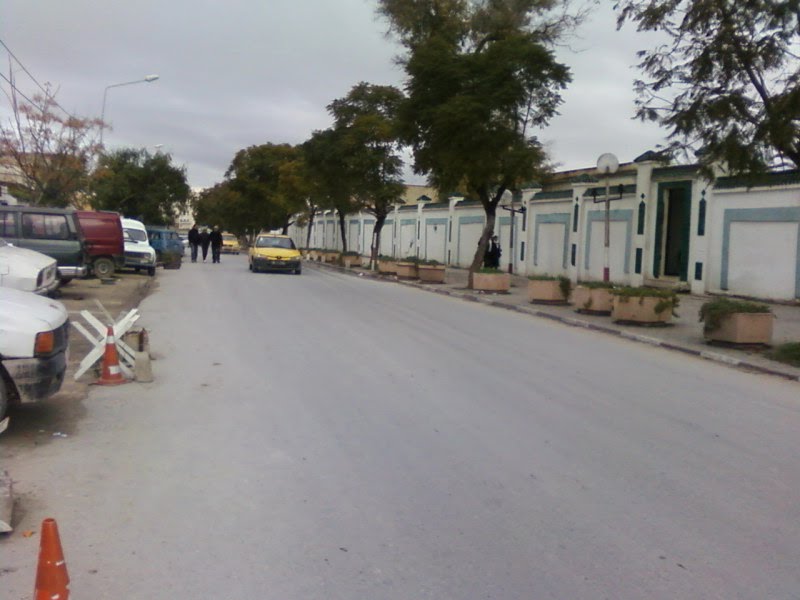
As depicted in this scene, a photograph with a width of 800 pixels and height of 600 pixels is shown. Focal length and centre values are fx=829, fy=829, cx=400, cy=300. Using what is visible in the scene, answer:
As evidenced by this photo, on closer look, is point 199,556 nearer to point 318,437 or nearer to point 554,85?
point 318,437

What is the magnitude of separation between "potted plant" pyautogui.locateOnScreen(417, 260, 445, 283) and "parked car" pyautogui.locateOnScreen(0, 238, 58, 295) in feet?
54.1

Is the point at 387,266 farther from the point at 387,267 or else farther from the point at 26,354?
the point at 26,354

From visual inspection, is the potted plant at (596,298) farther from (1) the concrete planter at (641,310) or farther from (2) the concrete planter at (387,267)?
(2) the concrete planter at (387,267)

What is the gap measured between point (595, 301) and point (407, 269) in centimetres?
1466

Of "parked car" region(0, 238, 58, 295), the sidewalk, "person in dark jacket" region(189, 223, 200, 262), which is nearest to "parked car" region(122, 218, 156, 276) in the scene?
the sidewalk

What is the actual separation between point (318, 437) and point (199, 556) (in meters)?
2.59

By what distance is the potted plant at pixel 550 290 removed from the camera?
20.4 meters

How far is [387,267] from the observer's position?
1368 inches

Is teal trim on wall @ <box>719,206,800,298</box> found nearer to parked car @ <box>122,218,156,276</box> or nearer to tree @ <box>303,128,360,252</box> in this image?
parked car @ <box>122,218,156,276</box>

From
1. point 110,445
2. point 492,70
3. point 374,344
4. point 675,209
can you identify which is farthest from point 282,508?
point 675,209

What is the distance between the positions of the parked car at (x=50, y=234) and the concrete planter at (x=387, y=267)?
669 inches

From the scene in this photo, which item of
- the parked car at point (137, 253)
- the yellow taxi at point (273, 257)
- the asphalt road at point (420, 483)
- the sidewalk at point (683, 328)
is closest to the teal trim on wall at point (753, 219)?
the sidewalk at point (683, 328)

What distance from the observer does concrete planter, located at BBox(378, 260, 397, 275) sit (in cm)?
3425

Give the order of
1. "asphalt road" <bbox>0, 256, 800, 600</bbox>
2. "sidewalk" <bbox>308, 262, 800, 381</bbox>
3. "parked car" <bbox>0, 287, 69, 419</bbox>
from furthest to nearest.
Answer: "sidewalk" <bbox>308, 262, 800, 381</bbox> < "parked car" <bbox>0, 287, 69, 419</bbox> < "asphalt road" <bbox>0, 256, 800, 600</bbox>
